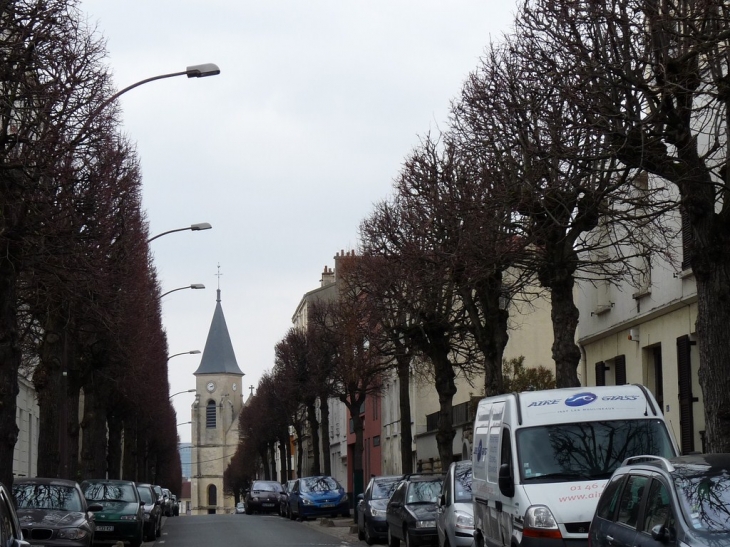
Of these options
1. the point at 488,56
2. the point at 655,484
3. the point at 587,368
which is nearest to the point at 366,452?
the point at 587,368

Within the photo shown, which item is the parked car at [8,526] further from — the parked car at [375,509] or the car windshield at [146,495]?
the car windshield at [146,495]

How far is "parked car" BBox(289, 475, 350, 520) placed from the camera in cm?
Answer: 4566

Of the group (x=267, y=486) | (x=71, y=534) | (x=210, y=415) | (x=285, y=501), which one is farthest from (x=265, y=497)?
(x=210, y=415)

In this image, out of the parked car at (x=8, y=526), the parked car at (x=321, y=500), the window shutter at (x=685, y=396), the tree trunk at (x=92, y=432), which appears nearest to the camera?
the parked car at (x=8, y=526)

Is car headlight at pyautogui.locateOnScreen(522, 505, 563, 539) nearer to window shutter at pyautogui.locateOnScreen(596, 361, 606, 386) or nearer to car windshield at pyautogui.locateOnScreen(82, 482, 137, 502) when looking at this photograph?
car windshield at pyautogui.locateOnScreen(82, 482, 137, 502)

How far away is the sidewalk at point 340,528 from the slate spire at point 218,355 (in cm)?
12213

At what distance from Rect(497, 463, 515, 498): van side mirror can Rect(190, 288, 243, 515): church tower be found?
151368 millimetres

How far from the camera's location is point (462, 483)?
1973 cm

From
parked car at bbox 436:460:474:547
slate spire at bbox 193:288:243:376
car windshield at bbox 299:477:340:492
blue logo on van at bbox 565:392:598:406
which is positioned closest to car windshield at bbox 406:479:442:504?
parked car at bbox 436:460:474:547

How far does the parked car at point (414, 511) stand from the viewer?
2241 centimetres

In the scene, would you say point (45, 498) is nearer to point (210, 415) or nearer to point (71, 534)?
point (71, 534)

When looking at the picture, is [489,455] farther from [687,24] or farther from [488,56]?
[488,56]

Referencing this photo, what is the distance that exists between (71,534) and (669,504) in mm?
13604

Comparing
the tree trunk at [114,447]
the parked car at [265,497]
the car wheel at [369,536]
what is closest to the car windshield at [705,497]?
the car wheel at [369,536]
